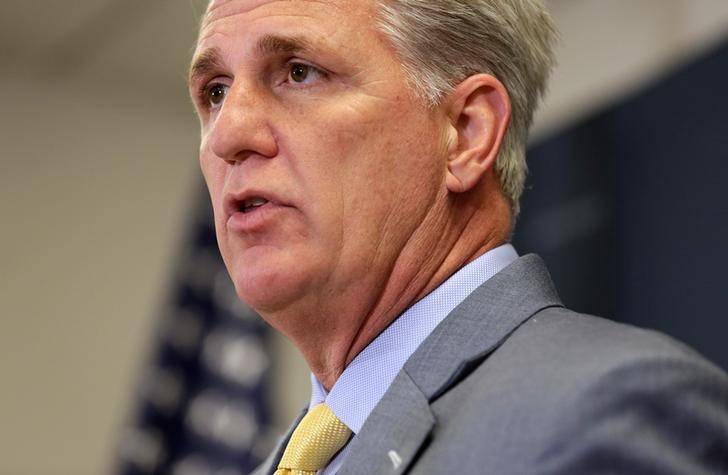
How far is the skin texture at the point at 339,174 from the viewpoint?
1.32 m

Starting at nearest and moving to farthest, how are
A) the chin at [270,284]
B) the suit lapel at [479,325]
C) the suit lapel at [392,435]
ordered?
the suit lapel at [392,435]
the suit lapel at [479,325]
the chin at [270,284]

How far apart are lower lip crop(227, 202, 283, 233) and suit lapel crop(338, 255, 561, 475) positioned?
0.85ft

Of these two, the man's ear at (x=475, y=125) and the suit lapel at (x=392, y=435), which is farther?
the man's ear at (x=475, y=125)

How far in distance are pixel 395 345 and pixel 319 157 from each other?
26 cm

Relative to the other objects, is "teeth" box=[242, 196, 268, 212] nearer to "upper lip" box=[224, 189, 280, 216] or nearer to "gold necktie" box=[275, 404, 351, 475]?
"upper lip" box=[224, 189, 280, 216]

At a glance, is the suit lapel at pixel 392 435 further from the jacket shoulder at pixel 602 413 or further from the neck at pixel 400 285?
the neck at pixel 400 285

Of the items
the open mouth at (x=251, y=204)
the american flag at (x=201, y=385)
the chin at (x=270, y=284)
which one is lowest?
the american flag at (x=201, y=385)

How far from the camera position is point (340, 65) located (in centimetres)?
136

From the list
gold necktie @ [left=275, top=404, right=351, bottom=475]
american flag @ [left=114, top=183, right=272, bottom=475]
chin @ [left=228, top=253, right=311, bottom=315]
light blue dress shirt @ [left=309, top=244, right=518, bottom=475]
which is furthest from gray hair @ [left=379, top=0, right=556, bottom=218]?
american flag @ [left=114, top=183, right=272, bottom=475]

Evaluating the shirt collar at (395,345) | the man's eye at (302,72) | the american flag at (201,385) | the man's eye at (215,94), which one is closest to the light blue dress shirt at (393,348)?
the shirt collar at (395,345)

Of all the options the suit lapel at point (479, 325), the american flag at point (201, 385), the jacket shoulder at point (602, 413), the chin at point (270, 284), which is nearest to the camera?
the jacket shoulder at point (602, 413)

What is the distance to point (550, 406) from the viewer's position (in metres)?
0.97

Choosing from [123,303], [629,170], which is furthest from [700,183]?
[123,303]

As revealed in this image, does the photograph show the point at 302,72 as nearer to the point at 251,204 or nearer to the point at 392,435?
the point at 251,204
